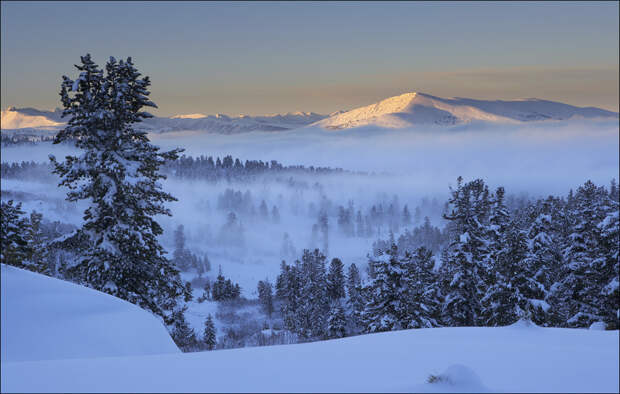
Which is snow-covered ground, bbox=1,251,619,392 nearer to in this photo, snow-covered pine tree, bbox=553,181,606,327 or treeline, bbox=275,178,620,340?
treeline, bbox=275,178,620,340

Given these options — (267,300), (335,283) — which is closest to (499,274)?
(335,283)

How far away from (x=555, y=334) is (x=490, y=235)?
63.4 ft

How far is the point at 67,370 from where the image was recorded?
446 centimetres

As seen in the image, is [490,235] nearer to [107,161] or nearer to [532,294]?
[532,294]

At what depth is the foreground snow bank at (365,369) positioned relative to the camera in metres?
3.98

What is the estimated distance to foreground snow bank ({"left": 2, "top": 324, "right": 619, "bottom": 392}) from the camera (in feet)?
13.0

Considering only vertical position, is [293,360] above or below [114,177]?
below

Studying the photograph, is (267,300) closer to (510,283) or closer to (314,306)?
(314,306)

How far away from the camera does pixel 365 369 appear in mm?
4668

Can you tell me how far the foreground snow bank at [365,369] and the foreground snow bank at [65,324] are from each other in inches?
68.3

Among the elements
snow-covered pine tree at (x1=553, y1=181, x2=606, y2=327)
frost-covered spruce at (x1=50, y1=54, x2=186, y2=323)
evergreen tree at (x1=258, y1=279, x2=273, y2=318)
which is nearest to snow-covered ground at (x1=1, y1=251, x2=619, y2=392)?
frost-covered spruce at (x1=50, y1=54, x2=186, y2=323)

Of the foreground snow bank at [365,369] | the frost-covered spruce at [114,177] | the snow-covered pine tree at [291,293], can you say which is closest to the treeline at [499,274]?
the frost-covered spruce at [114,177]

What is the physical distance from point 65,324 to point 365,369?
5449 mm

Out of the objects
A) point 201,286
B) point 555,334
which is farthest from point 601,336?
point 201,286
